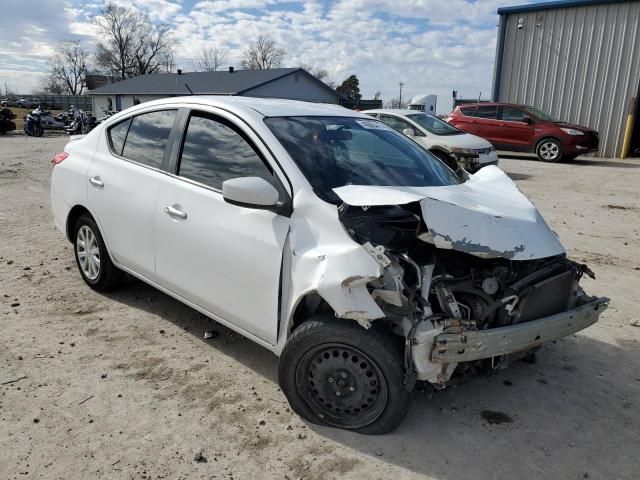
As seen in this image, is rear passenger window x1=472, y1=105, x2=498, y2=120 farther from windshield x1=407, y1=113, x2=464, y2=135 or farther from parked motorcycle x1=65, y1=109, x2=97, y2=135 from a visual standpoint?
parked motorcycle x1=65, y1=109, x2=97, y2=135

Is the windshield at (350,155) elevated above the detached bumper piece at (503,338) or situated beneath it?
elevated above


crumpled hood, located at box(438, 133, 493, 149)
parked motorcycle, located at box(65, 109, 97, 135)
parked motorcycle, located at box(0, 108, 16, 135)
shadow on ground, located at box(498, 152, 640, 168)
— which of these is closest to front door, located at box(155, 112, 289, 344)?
crumpled hood, located at box(438, 133, 493, 149)

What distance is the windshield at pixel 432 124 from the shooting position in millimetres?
12102

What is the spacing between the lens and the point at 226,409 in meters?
3.09

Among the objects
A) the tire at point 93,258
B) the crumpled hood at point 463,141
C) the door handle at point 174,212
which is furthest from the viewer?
the crumpled hood at point 463,141

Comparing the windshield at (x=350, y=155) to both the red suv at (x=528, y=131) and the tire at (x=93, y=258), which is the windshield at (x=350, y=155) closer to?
the tire at (x=93, y=258)

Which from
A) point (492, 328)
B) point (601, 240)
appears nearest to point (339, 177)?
point (492, 328)

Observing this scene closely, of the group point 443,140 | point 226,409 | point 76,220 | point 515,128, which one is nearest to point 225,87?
point 515,128

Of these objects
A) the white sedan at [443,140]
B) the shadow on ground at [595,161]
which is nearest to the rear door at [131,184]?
the white sedan at [443,140]

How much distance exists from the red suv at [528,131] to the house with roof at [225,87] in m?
20.1

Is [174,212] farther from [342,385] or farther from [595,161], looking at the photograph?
[595,161]

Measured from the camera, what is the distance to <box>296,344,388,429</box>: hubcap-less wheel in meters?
2.77

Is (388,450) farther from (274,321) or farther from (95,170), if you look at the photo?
(95,170)

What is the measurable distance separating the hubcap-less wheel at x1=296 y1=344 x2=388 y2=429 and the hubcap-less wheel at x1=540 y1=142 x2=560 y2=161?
15358 mm
